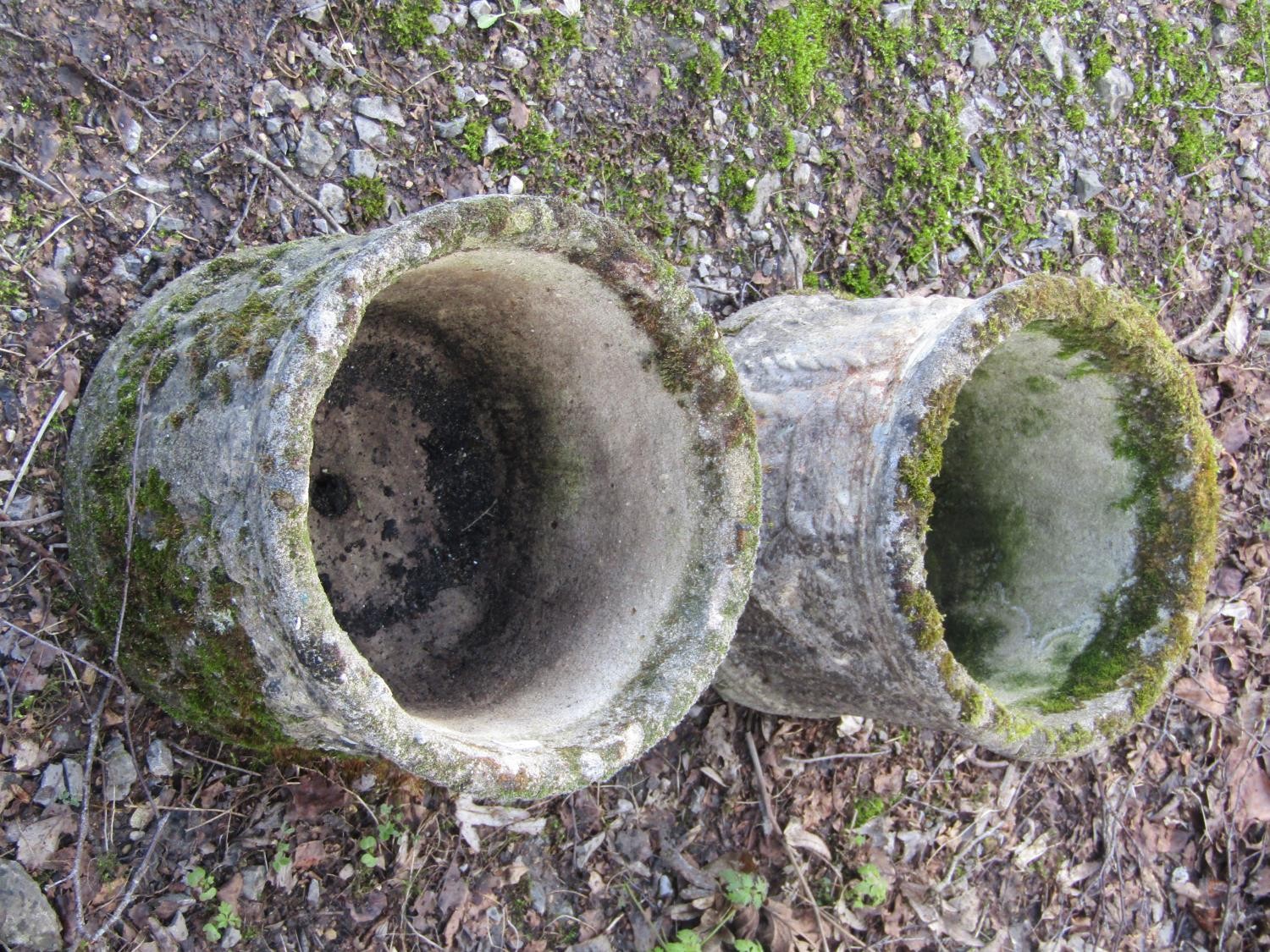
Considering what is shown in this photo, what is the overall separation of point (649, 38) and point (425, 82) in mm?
671

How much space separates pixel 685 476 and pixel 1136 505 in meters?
1.15

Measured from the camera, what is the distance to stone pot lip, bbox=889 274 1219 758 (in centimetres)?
213

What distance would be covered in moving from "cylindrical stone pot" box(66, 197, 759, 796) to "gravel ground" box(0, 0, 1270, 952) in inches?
11.1

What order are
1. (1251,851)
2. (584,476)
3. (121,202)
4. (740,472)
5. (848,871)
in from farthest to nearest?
(1251,851)
(848,871)
(584,476)
(121,202)
(740,472)

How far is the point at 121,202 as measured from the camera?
227 cm

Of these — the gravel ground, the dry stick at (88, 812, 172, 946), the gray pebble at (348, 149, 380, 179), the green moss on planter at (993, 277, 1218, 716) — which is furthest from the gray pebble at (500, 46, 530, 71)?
the dry stick at (88, 812, 172, 946)

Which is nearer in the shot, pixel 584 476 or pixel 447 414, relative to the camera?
pixel 584 476

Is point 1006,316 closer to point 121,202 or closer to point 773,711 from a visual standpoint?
Answer: point 773,711

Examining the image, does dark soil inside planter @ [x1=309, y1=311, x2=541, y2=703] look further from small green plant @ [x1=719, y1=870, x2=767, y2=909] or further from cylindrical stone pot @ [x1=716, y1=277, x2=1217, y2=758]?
small green plant @ [x1=719, y1=870, x2=767, y2=909]

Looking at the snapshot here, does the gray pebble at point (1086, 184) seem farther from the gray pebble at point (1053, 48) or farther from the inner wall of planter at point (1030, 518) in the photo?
the inner wall of planter at point (1030, 518)

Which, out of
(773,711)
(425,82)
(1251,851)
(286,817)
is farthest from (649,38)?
(1251,851)

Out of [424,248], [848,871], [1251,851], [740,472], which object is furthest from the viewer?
[1251,851]

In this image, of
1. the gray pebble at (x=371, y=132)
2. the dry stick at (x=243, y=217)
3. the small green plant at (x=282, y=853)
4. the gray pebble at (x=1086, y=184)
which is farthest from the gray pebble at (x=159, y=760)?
the gray pebble at (x=1086, y=184)

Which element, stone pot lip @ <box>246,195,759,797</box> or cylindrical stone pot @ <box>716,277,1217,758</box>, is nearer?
stone pot lip @ <box>246,195,759,797</box>
